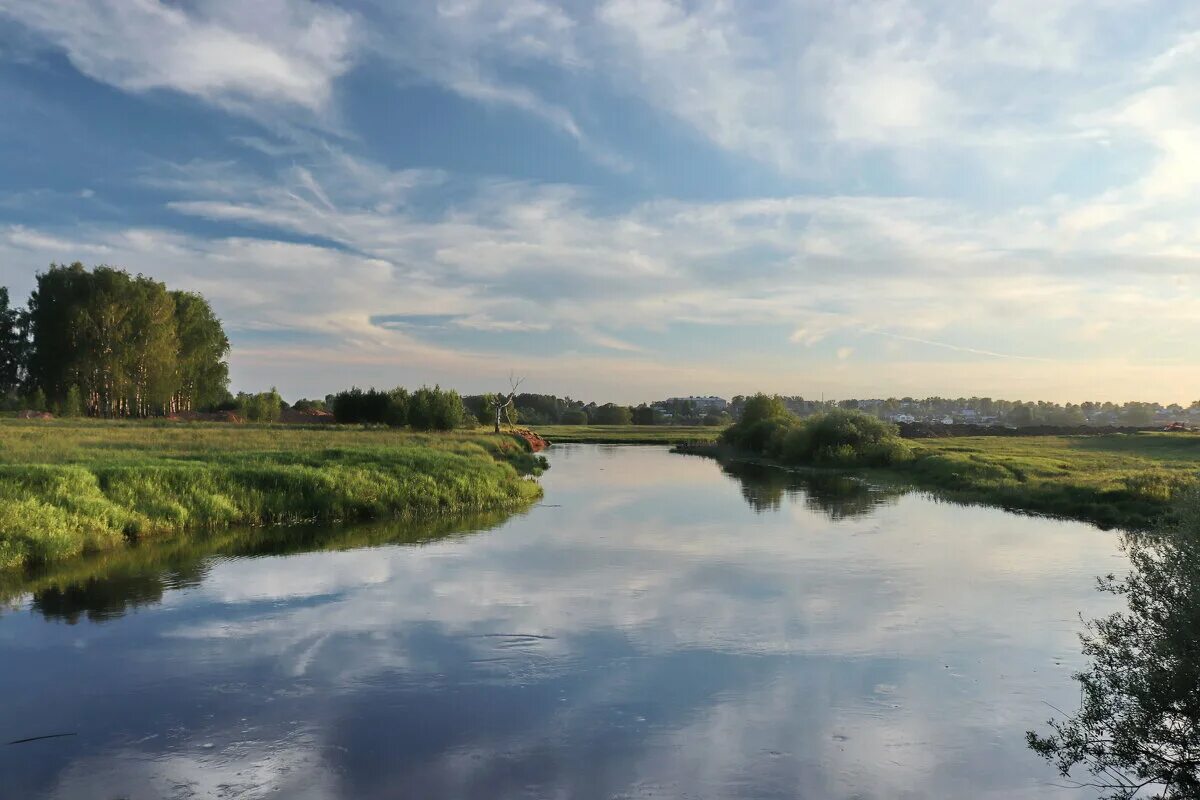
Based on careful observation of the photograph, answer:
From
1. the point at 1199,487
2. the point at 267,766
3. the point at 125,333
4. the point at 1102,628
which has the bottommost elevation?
the point at 267,766

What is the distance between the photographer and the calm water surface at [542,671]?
Result: 24.0ft

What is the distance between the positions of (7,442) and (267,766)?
2587cm

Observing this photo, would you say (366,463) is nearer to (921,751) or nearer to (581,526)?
(581,526)

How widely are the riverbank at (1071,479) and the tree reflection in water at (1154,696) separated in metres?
8.42

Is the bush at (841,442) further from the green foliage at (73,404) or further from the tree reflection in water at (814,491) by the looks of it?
the green foliage at (73,404)

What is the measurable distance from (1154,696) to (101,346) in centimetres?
7052

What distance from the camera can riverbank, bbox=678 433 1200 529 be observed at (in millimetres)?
24875

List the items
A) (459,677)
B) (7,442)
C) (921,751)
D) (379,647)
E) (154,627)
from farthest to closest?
1. (7,442)
2. (154,627)
3. (379,647)
4. (459,677)
5. (921,751)

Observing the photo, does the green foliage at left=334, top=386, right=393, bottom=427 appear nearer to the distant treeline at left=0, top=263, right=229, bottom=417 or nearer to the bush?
the distant treeline at left=0, top=263, right=229, bottom=417

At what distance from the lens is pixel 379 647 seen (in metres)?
11.1

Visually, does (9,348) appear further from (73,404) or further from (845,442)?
(845,442)

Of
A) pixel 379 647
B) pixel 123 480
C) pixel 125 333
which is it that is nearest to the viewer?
pixel 379 647

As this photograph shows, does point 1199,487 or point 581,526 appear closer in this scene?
point 1199,487

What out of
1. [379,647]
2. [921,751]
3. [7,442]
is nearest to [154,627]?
[379,647]
